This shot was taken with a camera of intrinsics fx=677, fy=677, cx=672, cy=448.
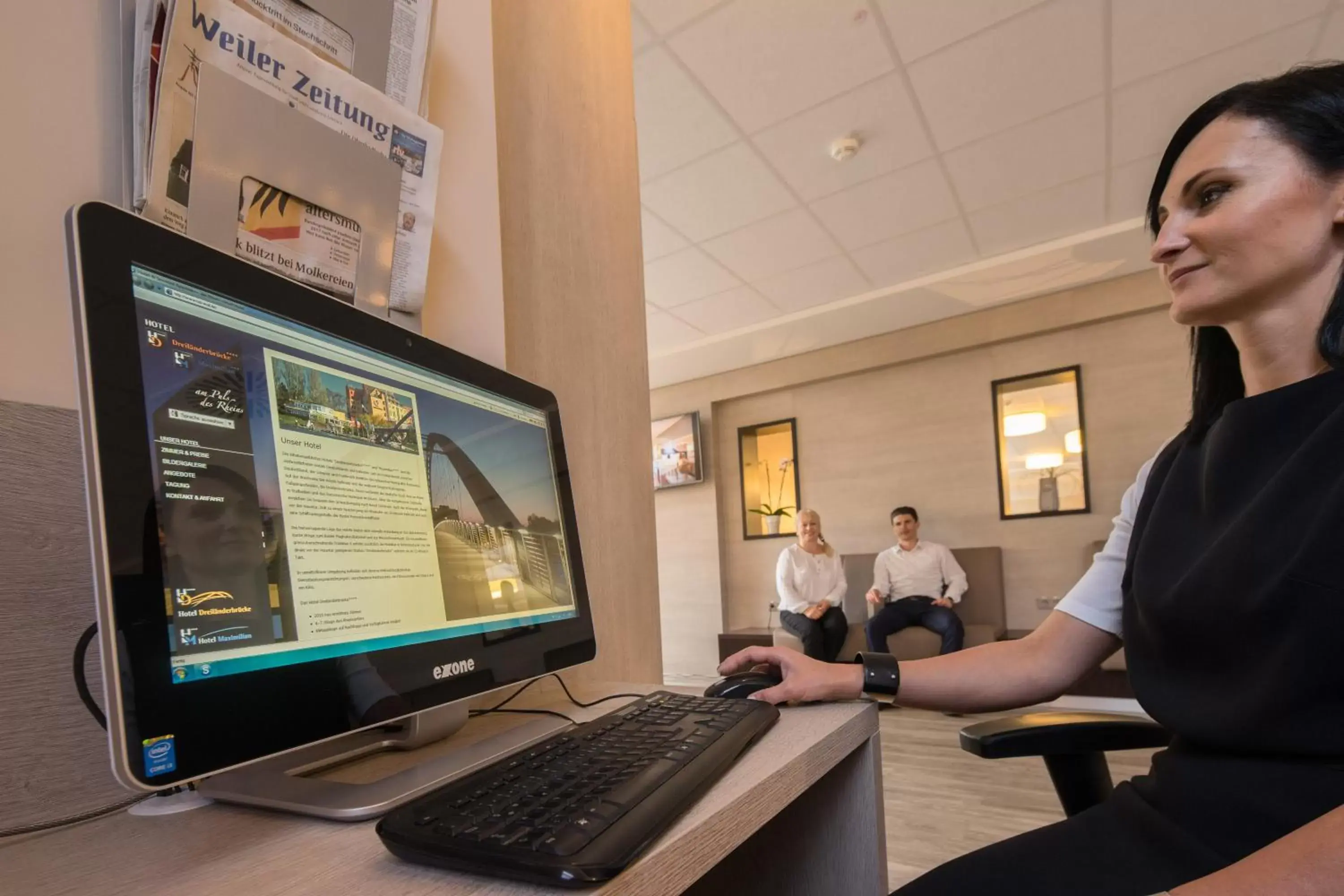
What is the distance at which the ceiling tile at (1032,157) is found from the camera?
3.17 meters

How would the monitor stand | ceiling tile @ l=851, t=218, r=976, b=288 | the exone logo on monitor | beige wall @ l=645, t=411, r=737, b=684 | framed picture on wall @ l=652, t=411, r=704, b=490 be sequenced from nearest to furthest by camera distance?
the monitor stand, the exone logo on monitor, ceiling tile @ l=851, t=218, r=976, b=288, beige wall @ l=645, t=411, r=737, b=684, framed picture on wall @ l=652, t=411, r=704, b=490

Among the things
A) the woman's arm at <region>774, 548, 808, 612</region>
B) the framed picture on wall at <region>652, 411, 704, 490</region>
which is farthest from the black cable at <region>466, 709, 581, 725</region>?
the framed picture on wall at <region>652, 411, 704, 490</region>

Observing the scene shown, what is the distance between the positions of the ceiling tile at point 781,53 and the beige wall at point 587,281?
1108 millimetres

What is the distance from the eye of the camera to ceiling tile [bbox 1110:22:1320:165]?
272 centimetres

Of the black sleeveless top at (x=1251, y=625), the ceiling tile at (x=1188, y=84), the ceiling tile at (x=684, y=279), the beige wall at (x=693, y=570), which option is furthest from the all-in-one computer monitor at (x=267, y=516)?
the beige wall at (x=693, y=570)

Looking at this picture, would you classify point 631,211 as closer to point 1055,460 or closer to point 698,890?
point 698,890

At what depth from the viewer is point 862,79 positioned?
2.82 m

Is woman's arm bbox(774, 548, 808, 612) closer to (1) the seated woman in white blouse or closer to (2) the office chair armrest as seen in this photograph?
(1) the seated woman in white blouse

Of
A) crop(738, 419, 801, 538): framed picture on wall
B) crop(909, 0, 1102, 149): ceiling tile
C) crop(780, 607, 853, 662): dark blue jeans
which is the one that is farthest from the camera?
crop(738, 419, 801, 538): framed picture on wall

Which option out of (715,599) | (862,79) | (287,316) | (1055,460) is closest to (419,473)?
(287,316)

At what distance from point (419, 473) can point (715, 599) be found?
5914mm

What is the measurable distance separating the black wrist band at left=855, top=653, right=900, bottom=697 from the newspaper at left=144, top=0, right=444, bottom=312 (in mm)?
784

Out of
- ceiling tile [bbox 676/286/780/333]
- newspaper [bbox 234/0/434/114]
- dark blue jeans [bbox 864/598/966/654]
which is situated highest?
ceiling tile [bbox 676/286/780/333]

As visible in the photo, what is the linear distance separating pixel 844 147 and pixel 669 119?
0.87 meters
